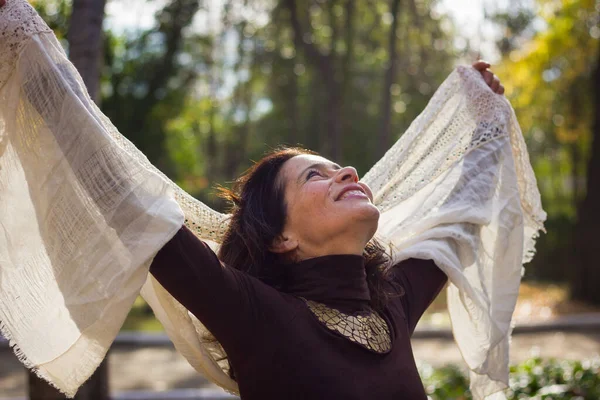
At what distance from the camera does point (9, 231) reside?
191cm

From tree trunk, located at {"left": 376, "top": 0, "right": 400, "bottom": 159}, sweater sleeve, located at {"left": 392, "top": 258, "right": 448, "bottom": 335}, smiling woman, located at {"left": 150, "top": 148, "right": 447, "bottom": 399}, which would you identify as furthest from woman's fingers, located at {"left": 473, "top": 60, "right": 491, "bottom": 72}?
tree trunk, located at {"left": 376, "top": 0, "right": 400, "bottom": 159}

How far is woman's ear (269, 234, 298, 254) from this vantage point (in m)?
2.12

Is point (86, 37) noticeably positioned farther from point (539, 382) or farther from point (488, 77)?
point (539, 382)

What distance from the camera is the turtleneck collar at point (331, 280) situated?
2.05 metres

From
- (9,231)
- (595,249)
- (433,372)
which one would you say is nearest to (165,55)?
(595,249)

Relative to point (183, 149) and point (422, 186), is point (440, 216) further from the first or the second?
point (183, 149)

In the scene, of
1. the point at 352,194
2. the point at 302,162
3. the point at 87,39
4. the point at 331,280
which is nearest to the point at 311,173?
the point at 302,162

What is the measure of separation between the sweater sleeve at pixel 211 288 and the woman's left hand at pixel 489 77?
150 cm

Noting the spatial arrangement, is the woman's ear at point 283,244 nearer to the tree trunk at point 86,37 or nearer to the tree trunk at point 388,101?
the tree trunk at point 86,37

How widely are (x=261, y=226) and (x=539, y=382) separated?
9.14 feet

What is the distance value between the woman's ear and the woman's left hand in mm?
1275

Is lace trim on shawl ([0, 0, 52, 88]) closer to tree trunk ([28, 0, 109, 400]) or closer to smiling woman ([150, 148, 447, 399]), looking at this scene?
smiling woman ([150, 148, 447, 399])

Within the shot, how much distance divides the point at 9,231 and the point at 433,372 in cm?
382

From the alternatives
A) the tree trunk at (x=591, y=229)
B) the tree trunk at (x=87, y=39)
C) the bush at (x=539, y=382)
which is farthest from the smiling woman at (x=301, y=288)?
the tree trunk at (x=591, y=229)
